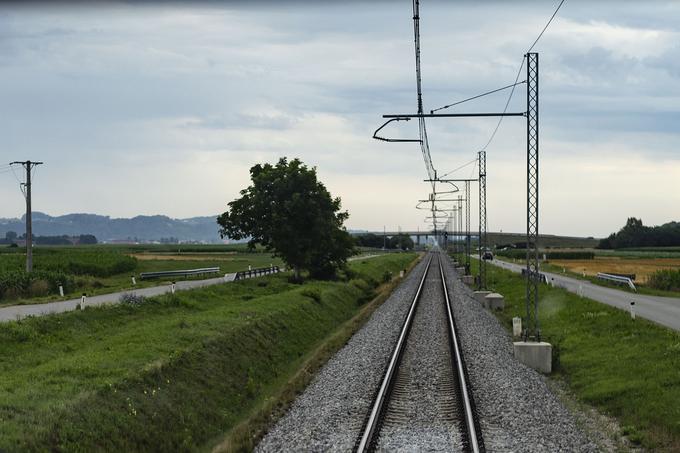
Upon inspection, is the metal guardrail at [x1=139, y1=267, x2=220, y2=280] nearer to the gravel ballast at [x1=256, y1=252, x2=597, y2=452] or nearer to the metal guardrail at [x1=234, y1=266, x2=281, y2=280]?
the metal guardrail at [x1=234, y1=266, x2=281, y2=280]

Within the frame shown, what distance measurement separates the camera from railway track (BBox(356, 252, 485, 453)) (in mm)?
13750

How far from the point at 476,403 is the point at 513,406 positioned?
91 cm

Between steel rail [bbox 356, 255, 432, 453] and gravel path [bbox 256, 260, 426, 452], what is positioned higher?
steel rail [bbox 356, 255, 432, 453]

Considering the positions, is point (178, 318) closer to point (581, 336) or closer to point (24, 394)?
point (24, 394)

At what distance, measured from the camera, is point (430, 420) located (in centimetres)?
1555

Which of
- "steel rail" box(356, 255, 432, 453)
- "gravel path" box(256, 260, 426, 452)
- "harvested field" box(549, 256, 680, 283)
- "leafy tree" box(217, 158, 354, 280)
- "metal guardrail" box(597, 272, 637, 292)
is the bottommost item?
"gravel path" box(256, 260, 426, 452)

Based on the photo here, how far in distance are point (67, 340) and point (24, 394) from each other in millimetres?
8116

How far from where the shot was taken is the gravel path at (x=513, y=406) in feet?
45.2

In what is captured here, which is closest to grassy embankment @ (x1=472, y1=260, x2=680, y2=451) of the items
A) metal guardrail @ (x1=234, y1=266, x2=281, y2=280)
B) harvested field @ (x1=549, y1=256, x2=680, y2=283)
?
metal guardrail @ (x1=234, y1=266, x2=281, y2=280)

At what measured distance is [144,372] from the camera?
17.2 meters

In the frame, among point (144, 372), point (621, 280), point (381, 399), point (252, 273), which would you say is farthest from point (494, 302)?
point (144, 372)

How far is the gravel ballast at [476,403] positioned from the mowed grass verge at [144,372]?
6.03ft

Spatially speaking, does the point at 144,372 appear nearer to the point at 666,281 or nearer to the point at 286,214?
the point at 286,214

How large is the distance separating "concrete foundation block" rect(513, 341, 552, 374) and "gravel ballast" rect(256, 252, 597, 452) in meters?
0.28
